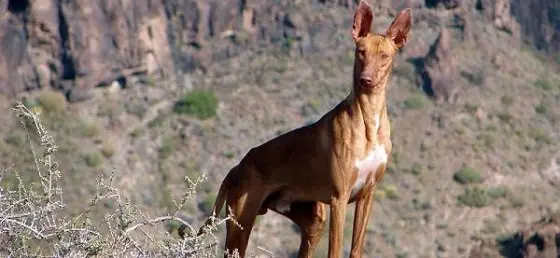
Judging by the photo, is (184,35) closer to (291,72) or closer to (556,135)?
(291,72)

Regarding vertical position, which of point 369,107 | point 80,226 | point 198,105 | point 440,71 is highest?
point 369,107

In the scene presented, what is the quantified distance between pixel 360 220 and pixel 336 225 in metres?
0.41

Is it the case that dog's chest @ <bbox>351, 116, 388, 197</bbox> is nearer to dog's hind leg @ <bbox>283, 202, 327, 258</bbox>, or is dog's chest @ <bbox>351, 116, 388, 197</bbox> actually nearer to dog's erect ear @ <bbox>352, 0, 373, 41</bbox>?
dog's erect ear @ <bbox>352, 0, 373, 41</bbox>

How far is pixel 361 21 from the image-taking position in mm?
9680

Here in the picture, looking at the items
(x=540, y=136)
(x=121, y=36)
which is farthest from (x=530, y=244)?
(x=121, y=36)

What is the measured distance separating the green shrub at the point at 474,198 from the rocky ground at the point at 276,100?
0.04m

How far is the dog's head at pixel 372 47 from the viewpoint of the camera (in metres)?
9.54

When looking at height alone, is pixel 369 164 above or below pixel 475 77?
above

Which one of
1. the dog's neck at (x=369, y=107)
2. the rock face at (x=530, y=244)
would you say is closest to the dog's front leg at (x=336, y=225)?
the dog's neck at (x=369, y=107)

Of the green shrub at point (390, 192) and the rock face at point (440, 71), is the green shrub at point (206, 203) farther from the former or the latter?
the rock face at point (440, 71)

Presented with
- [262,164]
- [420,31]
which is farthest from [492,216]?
[262,164]

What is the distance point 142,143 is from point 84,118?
2053 millimetres

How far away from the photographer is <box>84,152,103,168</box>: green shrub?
155ft

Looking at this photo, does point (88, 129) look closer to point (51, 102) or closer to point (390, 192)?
point (51, 102)
